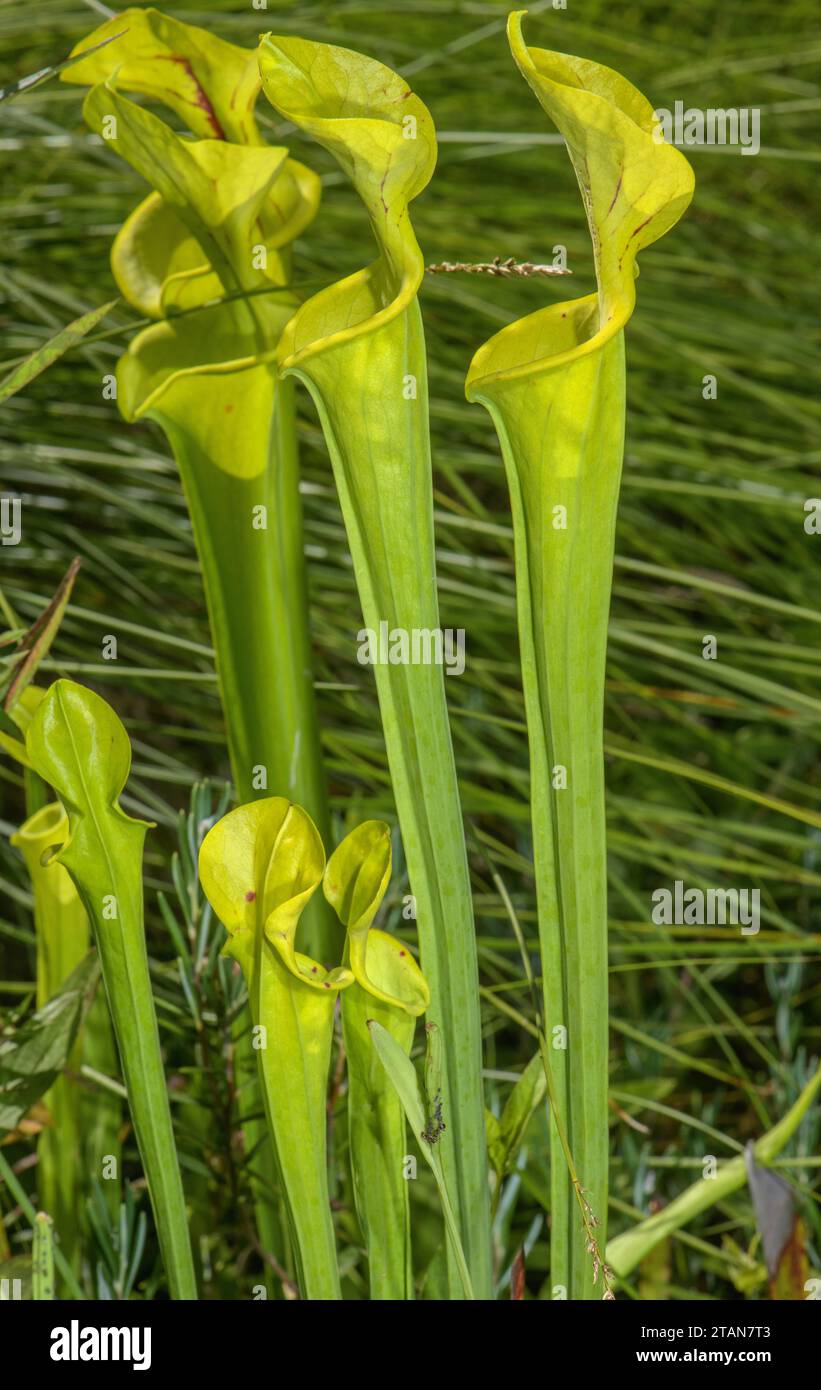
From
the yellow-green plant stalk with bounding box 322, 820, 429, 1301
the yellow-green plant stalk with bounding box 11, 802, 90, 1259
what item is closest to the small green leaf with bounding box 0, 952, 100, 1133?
the yellow-green plant stalk with bounding box 11, 802, 90, 1259

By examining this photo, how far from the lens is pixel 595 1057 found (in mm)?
384

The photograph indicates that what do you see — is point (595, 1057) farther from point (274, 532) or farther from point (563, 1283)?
point (274, 532)

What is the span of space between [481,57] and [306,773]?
1.19m

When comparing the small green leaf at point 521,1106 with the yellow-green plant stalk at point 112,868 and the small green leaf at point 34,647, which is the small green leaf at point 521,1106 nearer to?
the yellow-green plant stalk at point 112,868

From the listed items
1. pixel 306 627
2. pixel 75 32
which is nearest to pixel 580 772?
pixel 306 627

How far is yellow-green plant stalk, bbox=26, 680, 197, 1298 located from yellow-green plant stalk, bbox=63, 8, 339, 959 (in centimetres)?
8

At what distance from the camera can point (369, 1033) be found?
375 mm

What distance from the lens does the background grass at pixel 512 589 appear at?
0.74 m

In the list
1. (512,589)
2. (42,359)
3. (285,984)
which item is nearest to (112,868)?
(285,984)

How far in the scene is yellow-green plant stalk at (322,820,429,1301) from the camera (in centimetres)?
37

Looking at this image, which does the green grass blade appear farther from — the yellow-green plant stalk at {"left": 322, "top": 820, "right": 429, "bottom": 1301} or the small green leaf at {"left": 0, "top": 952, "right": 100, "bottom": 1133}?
the small green leaf at {"left": 0, "top": 952, "right": 100, "bottom": 1133}

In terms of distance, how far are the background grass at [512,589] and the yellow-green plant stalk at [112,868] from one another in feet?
0.58

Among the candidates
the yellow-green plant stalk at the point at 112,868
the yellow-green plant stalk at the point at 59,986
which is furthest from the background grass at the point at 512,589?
the yellow-green plant stalk at the point at 112,868

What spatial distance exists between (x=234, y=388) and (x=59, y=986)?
27 centimetres
